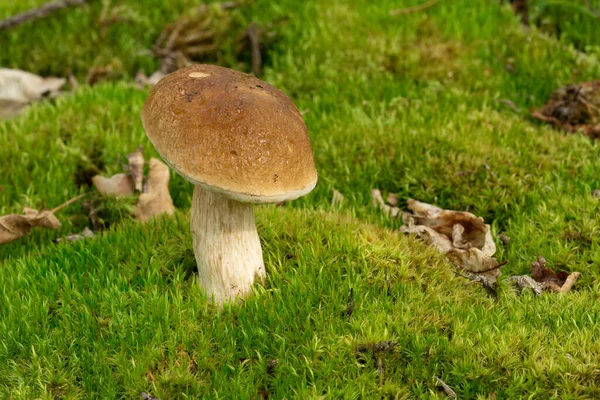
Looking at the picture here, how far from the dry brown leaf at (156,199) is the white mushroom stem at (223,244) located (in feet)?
3.31

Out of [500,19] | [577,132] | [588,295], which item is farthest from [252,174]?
[500,19]

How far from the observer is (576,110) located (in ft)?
17.7

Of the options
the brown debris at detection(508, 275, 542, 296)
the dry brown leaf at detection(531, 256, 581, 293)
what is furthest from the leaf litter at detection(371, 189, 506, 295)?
the dry brown leaf at detection(531, 256, 581, 293)

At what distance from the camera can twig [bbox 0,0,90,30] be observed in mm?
A: 6652

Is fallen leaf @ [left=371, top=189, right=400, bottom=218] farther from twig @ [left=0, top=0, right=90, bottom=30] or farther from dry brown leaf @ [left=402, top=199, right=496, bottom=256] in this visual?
twig @ [left=0, top=0, right=90, bottom=30]

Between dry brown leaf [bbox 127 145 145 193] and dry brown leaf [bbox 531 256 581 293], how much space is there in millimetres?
2842

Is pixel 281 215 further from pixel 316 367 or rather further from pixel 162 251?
pixel 316 367

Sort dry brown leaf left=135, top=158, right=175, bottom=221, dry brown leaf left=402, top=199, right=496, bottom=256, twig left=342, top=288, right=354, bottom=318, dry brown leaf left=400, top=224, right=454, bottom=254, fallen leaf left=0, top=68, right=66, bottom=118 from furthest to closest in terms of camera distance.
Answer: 1. fallen leaf left=0, top=68, right=66, bottom=118
2. dry brown leaf left=135, top=158, right=175, bottom=221
3. dry brown leaf left=402, top=199, right=496, bottom=256
4. dry brown leaf left=400, top=224, right=454, bottom=254
5. twig left=342, top=288, right=354, bottom=318

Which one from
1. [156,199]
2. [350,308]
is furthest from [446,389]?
[156,199]

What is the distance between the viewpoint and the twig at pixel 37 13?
21.8ft

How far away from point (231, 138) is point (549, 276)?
2244mm

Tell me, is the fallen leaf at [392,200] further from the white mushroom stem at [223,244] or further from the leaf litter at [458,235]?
the white mushroom stem at [223,244]

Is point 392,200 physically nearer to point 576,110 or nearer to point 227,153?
point 576,110

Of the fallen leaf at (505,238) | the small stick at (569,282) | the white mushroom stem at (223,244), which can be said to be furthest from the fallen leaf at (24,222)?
the small stick at (569,282)
